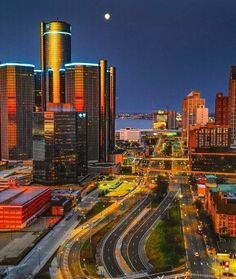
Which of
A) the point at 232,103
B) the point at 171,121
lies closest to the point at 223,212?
the point at 232,103

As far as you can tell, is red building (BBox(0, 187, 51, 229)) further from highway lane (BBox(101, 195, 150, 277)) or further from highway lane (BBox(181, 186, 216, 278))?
highway lane (BBox(181, 186, 216, 278))

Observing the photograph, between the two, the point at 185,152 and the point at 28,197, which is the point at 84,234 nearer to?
the point at 28,197

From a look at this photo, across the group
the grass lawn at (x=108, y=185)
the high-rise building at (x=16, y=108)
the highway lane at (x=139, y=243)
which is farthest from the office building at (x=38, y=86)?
the highway lane at (x=139, y=243)

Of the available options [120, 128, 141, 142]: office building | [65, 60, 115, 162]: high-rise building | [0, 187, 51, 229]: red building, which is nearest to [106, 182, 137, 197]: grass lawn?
[0, 187, 51, 229]: red building

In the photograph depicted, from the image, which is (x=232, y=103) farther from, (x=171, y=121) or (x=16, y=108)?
(x=171, y=121)

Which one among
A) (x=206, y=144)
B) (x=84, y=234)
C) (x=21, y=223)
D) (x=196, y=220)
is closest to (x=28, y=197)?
(x=21, y=223)

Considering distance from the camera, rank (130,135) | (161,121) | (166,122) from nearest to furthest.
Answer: (130,135) → (166,122) → (161,121)
